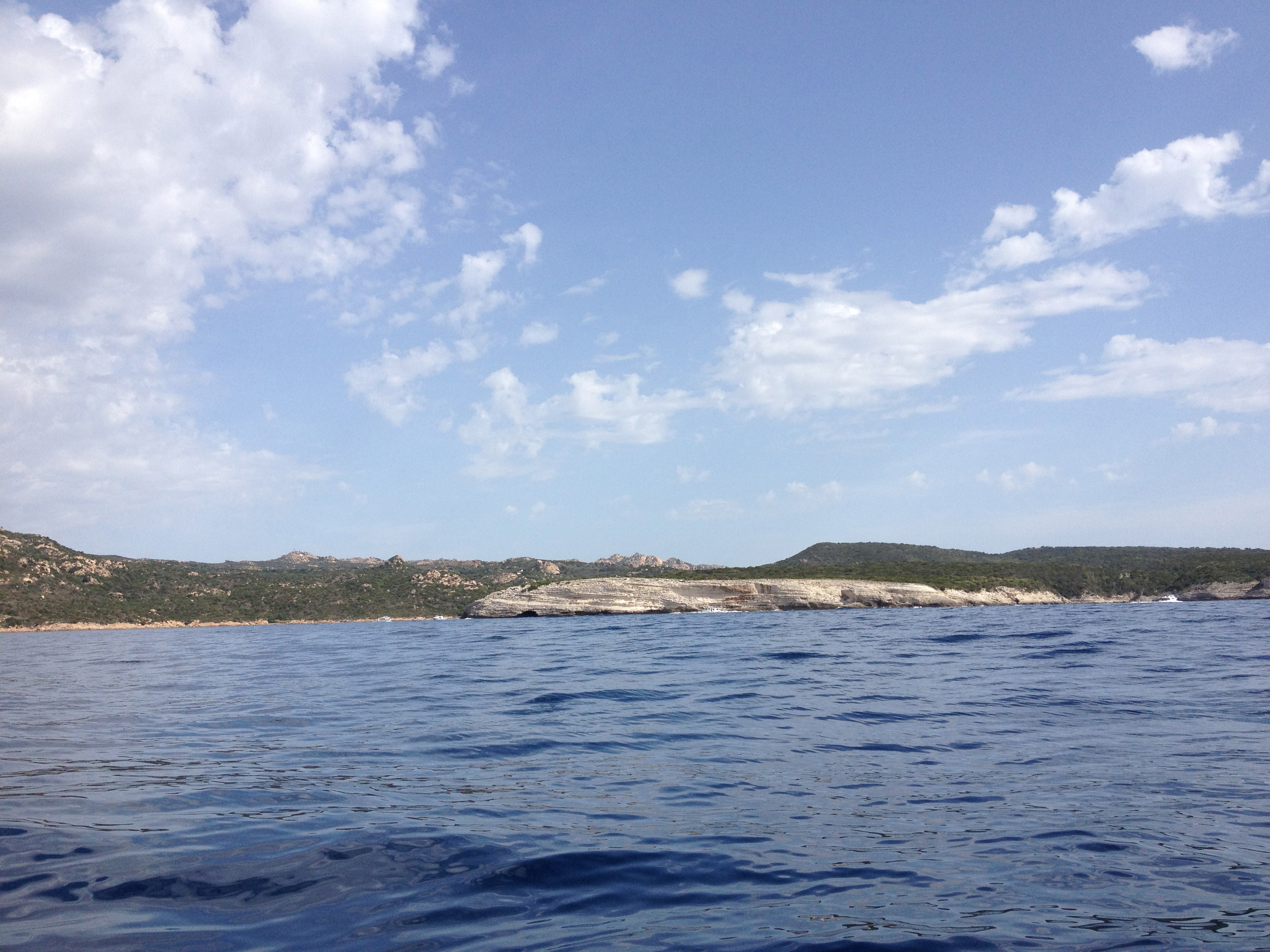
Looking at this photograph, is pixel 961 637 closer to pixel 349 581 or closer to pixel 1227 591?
pixel 1227 591

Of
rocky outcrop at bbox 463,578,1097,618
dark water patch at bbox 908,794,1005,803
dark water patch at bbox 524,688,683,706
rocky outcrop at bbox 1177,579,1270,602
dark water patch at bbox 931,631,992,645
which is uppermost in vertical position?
dark water patch at bbox 908,794,1005,803

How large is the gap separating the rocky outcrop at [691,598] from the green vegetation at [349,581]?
7.03 metres

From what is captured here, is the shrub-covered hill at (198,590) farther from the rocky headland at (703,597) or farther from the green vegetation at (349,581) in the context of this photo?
the rocky headland at (703,597)

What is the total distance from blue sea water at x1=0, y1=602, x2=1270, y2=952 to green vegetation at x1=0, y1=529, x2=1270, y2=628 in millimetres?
74138

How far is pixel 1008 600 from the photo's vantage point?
295ft

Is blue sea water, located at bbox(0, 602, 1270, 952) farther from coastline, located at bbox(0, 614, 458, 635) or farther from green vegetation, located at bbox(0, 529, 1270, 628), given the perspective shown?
green vegetation, located at bbox(0, 529, 1270, 628)

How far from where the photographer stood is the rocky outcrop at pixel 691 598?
8294cm

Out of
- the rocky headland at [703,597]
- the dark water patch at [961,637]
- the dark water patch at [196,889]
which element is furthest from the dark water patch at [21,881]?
the rocky headland at [703,597]

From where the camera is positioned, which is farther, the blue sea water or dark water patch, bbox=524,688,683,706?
dark water patch, bbox=524,688,683,706

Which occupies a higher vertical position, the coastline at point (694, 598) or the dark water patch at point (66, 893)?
the dark water patch at point (66, 893)

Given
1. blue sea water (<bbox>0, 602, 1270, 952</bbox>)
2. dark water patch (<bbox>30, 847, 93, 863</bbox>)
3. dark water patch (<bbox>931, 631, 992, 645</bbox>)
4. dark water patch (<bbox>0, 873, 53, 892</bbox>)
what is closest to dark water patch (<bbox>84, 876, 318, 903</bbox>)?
blue sea water (<bbox>0, 602, 1270, 952</bbox>)

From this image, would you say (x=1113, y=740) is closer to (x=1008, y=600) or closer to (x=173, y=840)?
(x=173, y=840)

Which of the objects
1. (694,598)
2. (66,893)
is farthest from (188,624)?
(66,893)

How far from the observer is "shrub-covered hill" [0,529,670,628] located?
74562mm
